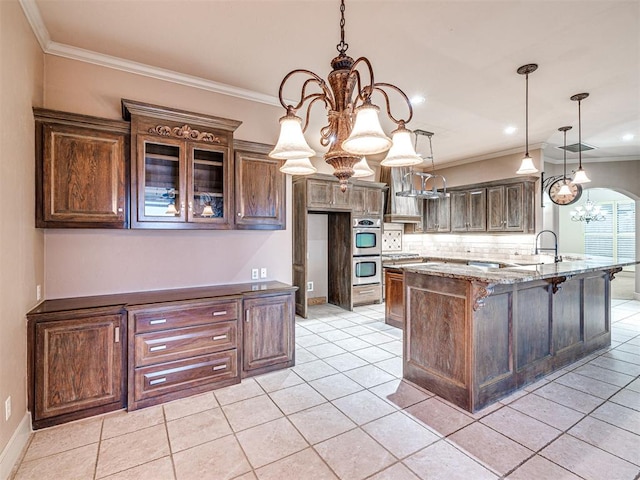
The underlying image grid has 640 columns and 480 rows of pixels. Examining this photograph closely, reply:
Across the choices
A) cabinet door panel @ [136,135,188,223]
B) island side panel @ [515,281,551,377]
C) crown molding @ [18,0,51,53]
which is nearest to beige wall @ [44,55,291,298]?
crown molding @ [18,0,51,53]

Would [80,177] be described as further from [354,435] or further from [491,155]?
[491,155]

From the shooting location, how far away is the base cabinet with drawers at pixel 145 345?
238 centimetres

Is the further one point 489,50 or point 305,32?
point 489,50

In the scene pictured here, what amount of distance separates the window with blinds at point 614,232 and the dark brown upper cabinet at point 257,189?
40.6 feet

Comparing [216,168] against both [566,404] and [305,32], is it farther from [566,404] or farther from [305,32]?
[566,404]

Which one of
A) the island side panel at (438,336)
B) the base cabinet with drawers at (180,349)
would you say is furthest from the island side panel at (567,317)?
the base cabinet with drawers at (180,349)

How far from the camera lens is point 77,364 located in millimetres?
2457

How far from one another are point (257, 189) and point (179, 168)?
0.77 m

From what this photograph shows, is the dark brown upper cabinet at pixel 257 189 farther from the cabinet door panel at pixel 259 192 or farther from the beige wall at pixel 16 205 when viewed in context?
the beige wall at pixel 16 205

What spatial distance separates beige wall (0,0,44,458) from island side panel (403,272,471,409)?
2954 mm

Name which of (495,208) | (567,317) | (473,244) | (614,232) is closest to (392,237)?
(473,244)

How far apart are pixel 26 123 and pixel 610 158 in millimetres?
9357

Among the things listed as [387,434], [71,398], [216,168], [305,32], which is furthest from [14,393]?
[305,32]

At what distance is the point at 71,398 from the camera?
244 centimetres
